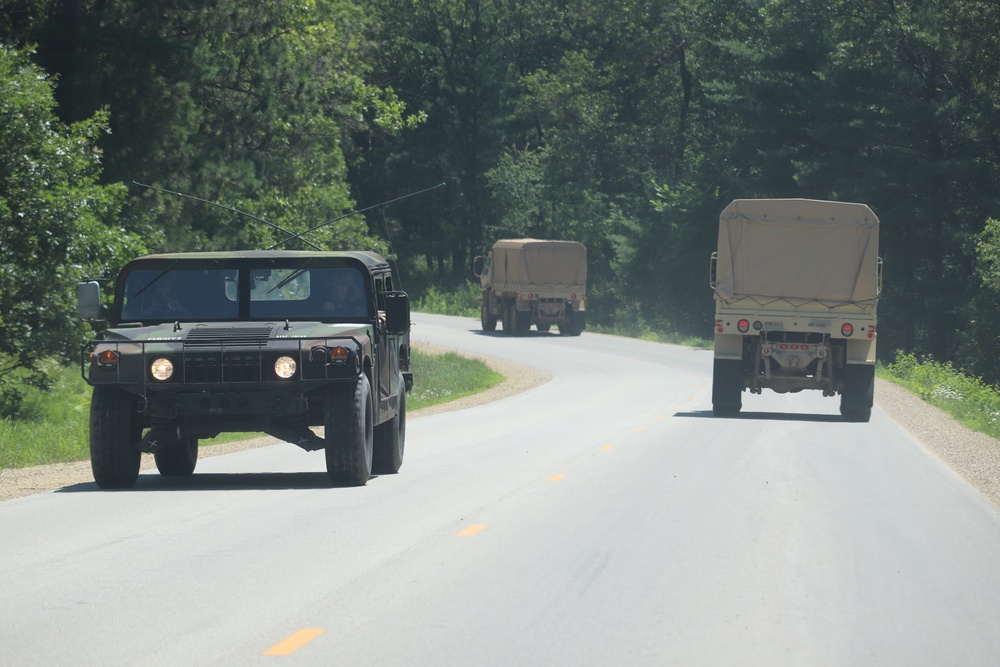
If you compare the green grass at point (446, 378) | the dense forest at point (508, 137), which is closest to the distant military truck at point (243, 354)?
the dense forest at point (508, 137)

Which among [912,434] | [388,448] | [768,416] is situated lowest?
[768,416]

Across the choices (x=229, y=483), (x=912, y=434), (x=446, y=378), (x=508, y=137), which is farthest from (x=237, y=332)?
(x=508, y=137)

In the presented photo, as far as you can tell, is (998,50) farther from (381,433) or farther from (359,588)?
(359,588)

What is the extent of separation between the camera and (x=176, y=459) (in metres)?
15.0

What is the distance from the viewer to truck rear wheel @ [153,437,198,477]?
48.9ft

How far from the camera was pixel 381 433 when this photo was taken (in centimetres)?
1509

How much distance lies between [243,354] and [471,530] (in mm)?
3028

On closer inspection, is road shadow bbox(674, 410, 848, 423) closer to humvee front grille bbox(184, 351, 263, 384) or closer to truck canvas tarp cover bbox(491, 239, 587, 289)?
humvee front grille bbox(184, 351, 263, 384)

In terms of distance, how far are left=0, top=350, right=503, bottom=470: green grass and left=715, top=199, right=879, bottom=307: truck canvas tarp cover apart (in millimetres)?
7381

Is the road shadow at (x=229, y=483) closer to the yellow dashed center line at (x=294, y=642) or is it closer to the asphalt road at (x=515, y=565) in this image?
the asphalt road at (x=515, y=565)

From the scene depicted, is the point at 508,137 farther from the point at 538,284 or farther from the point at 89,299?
the point at 89,299

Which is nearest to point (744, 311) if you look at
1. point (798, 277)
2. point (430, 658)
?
point (798, 277)

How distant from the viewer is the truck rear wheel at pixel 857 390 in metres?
24.2

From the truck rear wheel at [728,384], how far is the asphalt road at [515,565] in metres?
7.23
